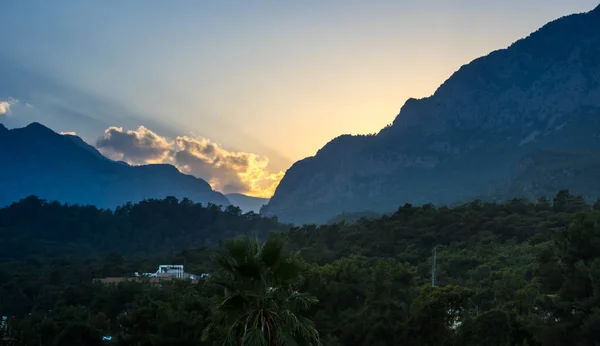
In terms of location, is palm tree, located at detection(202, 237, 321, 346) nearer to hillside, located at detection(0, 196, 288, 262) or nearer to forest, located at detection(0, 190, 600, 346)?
forest, located at detection(0, 190, 600, 346)

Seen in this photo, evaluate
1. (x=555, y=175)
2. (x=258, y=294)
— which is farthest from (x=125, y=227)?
(x=258, y=294)

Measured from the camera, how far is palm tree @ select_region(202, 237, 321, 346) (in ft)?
36.6

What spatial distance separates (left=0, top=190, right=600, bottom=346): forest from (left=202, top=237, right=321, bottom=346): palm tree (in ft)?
0.07

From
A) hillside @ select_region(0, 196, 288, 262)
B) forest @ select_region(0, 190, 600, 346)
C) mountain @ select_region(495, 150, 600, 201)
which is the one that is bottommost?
forest @ select_region(0, 190, 600, 346)

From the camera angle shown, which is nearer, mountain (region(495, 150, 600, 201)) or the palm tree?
the palm tree

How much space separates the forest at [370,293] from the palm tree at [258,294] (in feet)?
0.07

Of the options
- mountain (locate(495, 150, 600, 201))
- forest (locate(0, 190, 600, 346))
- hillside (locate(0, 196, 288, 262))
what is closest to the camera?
forest (locate(0, 190, 600, 346))

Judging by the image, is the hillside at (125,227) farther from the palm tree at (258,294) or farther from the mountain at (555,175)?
the palm tree at (258,294)

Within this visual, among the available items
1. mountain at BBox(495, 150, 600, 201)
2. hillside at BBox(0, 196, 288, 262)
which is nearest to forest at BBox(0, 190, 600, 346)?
hillside at BBox(0, 196, 288, 262)

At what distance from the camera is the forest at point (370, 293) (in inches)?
451

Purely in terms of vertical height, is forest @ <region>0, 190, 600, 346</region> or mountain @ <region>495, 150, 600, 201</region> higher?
mountain @ <region>495, 150, 600, 201</region>

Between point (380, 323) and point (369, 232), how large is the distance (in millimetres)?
54092

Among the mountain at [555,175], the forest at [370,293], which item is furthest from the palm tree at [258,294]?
the mountain at [555,175]

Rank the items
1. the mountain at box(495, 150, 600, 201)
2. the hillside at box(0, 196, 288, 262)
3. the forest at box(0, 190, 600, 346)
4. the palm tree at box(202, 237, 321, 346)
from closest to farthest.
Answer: the palm tree at box(202, 237, 321, 346) < the forest at box(0, 190, 600, 346) < the hillside at box(0, 196, 288, 262) < the mountain at box(495, 150, 600, 201)
